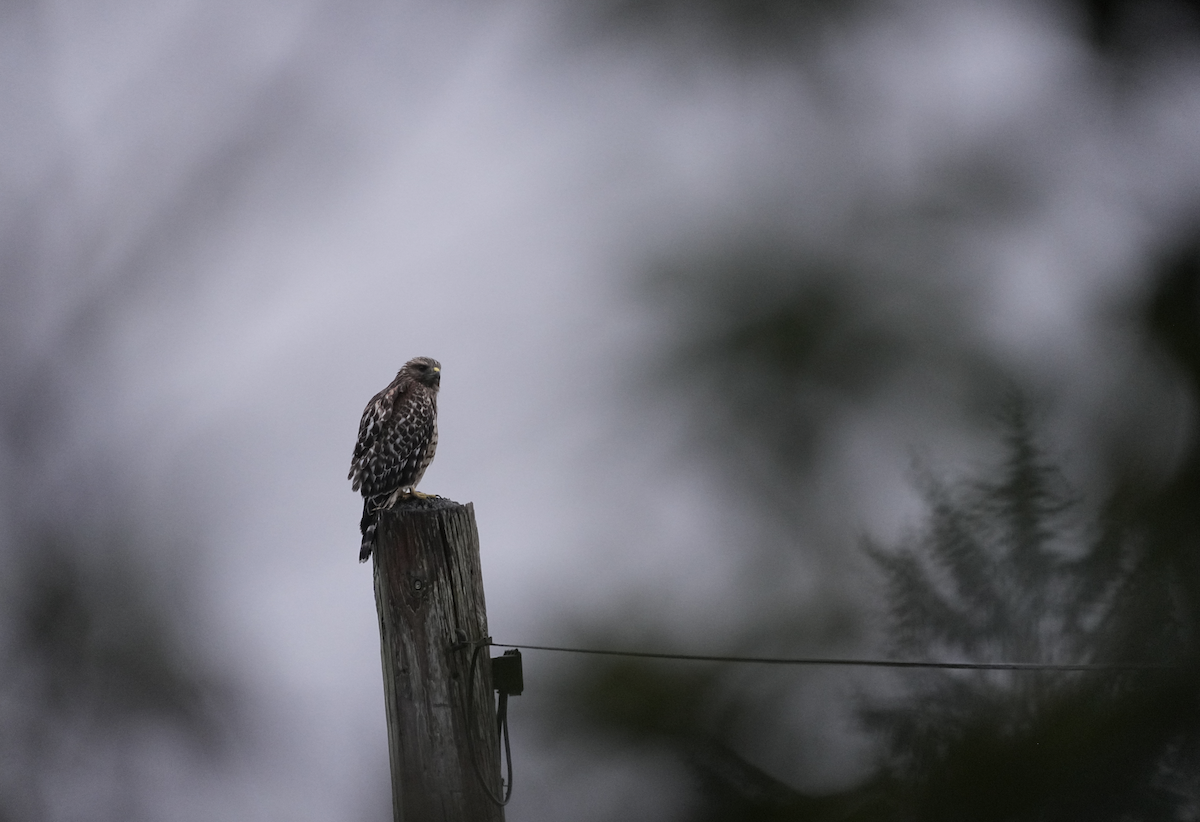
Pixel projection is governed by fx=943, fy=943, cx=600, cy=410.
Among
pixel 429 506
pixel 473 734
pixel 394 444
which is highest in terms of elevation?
pixel 394 444

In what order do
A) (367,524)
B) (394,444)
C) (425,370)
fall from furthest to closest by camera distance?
(425,370), (394,444), (367,524)

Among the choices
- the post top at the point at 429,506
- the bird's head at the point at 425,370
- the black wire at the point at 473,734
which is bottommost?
the black wire at the point at 473,734

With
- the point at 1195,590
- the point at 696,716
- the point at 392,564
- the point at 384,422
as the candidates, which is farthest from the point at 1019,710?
the point at 384,422

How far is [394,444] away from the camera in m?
3.10

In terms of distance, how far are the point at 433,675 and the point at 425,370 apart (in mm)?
1939

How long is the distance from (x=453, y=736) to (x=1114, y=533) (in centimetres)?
117

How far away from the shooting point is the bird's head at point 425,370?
3547 mm

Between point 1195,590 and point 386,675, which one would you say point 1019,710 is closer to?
point 1195,590

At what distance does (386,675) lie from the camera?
1803mm

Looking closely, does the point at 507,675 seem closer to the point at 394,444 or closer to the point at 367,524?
the point at 367,524

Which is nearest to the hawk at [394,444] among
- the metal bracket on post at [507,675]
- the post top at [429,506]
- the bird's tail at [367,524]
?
the bird's tail at [367,524]

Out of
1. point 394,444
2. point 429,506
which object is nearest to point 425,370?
point 394,444

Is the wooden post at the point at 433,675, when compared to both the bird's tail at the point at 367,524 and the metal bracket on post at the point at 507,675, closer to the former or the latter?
the metal bracket on post at the point at 507,675

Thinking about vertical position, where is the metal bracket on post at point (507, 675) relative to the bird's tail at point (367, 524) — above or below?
below
